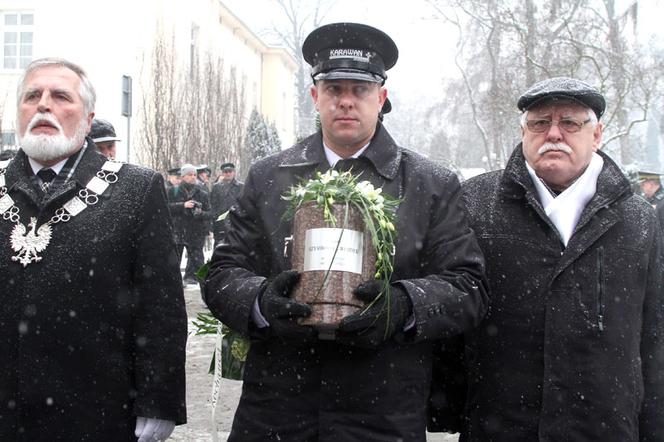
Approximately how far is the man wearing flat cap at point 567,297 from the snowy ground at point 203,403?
2605 mm

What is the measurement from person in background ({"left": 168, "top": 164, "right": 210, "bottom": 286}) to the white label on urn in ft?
37.9

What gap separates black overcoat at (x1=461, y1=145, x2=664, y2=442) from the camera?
3131 millimetres

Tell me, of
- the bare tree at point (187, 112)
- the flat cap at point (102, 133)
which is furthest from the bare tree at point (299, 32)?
the flat cap at point (102, 133)

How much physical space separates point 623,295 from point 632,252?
7.2 inches

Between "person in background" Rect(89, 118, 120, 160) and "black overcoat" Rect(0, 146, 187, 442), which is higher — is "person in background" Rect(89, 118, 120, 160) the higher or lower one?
the higher one

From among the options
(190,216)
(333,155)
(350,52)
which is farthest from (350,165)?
(190,216)

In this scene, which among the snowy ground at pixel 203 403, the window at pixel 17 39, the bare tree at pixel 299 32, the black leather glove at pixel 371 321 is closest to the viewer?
the black leather glove at pixel 371 321

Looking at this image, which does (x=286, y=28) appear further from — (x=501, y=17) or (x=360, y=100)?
(x=360, y=100)

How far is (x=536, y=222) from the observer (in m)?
3.35

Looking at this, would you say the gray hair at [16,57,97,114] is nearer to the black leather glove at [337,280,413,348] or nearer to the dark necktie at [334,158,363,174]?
the dark necktie at [334,158,363,174]

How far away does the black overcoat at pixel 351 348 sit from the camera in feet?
9.70

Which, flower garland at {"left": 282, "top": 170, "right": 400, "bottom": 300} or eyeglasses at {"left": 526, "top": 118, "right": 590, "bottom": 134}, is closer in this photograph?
flower garland at {"left": 282, "top": 170, "right": 400, "bottom": 300}

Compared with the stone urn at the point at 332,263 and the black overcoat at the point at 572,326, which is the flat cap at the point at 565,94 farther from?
the stone urn at the point at 332,263

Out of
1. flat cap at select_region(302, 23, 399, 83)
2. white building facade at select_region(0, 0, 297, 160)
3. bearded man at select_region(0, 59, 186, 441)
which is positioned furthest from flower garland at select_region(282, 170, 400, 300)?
white building facade at select_region(0, 0, 297, 160)
